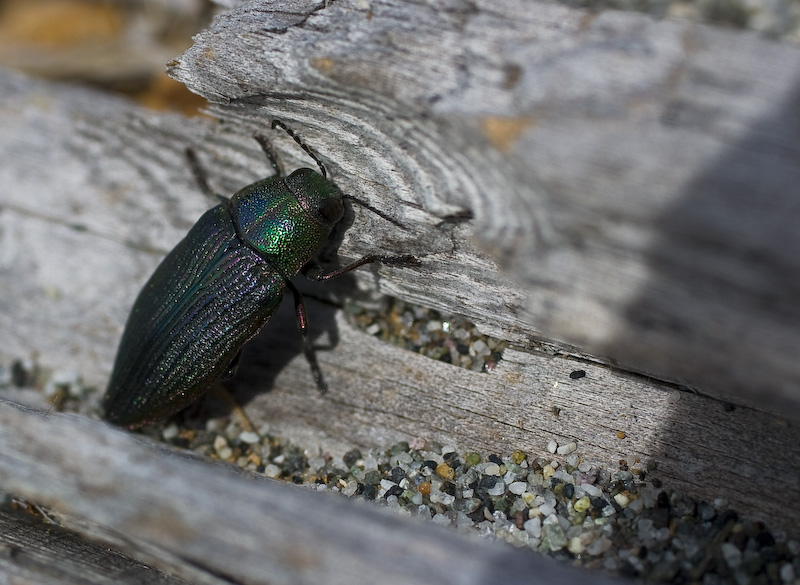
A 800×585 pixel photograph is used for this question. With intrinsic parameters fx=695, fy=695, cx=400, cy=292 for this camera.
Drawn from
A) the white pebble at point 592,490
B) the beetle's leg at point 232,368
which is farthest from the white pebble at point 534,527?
the beetle's leg at point 232,368

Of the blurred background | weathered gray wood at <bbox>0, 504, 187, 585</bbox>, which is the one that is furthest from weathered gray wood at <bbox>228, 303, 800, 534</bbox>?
the blurred background

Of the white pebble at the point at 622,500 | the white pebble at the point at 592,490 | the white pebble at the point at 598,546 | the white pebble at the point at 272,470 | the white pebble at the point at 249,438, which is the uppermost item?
the white pebble at the point at 622,500

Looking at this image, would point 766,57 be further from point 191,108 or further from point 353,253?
point 191,108

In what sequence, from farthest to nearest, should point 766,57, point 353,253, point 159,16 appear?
point 159,16 < point 353,253 < point 766,57

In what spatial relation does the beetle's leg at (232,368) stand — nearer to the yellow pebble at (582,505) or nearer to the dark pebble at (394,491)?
the dark pebble at (394,491)

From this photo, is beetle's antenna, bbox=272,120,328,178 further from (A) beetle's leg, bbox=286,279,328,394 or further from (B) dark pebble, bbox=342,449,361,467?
(B) dark pebble, bbox=342,449,361,467

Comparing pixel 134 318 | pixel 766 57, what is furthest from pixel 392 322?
pixel 766 57

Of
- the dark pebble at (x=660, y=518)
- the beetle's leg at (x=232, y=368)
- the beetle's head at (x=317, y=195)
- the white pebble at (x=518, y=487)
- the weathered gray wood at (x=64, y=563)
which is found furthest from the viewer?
the beetle's leg at (x=232, y=368)
